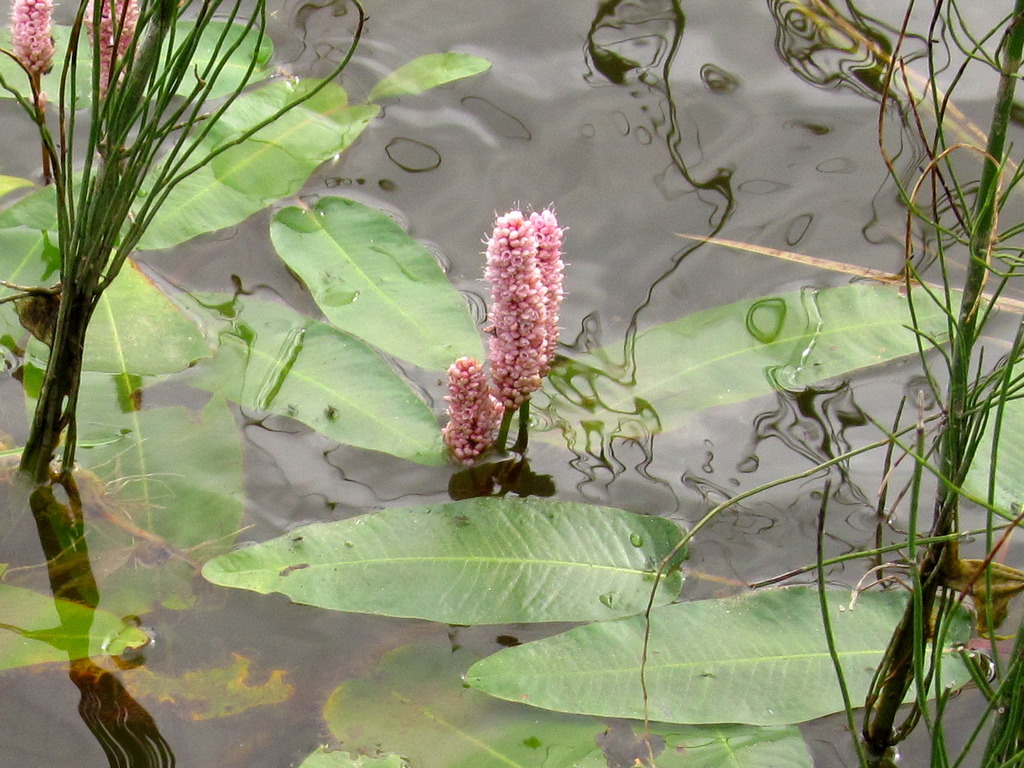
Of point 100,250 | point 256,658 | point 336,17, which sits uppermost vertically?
point 336,17

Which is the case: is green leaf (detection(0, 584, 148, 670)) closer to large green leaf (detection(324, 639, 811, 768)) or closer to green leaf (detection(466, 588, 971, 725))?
large green leaf (detection(324, 639, 811, 768))

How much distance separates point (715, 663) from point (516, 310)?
542 millimetres

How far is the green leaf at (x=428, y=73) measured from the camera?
7.75ft

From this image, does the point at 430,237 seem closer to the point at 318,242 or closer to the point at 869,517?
the point at 318,242

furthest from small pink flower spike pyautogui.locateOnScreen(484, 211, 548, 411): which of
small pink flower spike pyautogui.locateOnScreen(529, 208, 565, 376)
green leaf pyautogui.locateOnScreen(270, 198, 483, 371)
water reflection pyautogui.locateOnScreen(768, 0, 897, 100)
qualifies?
water reflection pyautogui.locateOnScreen(768, 0, 897, 100)

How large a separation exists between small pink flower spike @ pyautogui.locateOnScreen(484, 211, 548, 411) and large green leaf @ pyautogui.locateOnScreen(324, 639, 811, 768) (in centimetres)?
41

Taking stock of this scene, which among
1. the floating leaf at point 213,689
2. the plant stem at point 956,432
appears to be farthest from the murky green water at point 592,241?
the plant stem at point 956,432

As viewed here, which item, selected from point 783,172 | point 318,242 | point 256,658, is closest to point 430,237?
point 318,242

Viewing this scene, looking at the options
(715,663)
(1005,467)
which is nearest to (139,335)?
(715,663)

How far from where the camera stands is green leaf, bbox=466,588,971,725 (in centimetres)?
141

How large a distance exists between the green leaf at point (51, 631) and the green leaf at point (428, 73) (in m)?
1.28

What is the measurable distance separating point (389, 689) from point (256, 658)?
0.62 feet

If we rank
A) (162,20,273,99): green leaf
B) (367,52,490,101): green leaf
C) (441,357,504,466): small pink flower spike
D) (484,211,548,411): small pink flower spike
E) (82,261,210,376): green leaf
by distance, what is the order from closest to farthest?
(484,211,548,411): small pink flower spike, (441,357,504,466): small pink flower spike, (82,261,210,376): green leaf, (162,20,273,99): green leaf, (367,52,490,101): green leaf

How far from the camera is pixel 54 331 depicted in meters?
1.56
